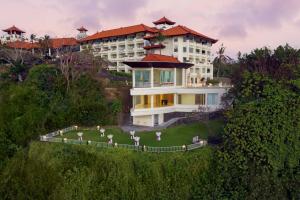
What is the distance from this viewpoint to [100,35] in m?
55.2

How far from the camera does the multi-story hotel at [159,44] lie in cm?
4322

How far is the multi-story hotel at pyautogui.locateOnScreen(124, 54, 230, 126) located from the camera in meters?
26.8

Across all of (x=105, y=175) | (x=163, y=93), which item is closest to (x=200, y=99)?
(x=163, y=93)

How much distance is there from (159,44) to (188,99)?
15984 mm

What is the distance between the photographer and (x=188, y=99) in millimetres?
29500

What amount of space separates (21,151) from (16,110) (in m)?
5.90

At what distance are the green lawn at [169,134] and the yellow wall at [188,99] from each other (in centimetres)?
424

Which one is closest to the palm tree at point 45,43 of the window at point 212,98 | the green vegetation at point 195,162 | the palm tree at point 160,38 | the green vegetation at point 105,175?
the palm tree at point 160,38

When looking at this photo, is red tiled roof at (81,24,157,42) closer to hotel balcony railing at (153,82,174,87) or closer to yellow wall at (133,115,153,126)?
hotel balcony railing at (153,82,174,87)

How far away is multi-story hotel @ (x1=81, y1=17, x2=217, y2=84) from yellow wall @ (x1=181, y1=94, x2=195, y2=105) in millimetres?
8020

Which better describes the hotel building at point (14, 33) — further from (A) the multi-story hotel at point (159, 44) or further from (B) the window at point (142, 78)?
(B) the window at point (142, 78)

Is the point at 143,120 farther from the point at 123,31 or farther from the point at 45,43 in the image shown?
the point at 123,31

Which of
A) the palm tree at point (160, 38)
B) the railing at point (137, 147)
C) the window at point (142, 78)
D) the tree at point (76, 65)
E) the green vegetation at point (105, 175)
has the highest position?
the palm tree at point (160, 38)

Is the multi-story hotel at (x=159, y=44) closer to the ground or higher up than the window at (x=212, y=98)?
higher up
